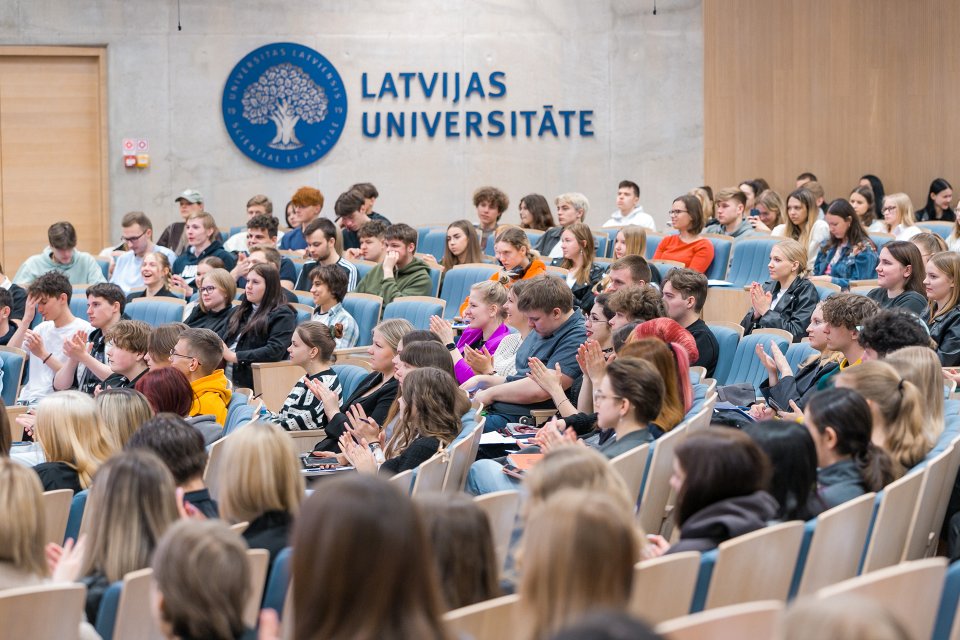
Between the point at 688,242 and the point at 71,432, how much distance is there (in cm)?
622

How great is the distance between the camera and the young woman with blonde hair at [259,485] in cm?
323

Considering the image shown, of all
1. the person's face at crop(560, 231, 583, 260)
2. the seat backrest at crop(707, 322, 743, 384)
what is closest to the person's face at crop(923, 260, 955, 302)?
the seat backrest at crop(707, 322, 743, 384)

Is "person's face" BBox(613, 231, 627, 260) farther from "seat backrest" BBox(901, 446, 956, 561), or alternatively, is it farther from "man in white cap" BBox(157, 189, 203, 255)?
"seat backrest" BBox(901, 446, 956, 561)

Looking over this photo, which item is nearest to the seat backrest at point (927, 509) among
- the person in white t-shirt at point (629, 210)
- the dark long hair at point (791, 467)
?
the dark long hair at point (791, 467)

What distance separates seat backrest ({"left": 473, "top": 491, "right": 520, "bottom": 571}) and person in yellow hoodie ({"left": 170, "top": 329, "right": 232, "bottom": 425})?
214 centimetres

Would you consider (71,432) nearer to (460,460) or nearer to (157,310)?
(460,460)

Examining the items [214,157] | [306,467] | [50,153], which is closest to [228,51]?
[214,157]

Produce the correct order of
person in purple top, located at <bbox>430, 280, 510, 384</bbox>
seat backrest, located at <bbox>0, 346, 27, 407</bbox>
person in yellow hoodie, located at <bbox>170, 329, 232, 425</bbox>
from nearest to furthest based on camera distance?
person in yellow hoodie, located at <bbox>170, 329, 232, 425</bbox>
person in purple top, located at <bbox>430, 280, 510, 384</bbox>
seat backrest, located at <bbox>0, 346, 27, 407</bbox>

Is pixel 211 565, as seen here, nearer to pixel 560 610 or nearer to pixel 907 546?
Result: pixel 560 610

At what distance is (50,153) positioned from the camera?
517 inches

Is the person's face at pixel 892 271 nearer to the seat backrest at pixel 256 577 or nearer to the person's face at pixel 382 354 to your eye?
the person's face at pixel 382 354

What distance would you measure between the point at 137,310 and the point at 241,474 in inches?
204

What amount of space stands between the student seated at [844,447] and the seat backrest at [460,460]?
126cm

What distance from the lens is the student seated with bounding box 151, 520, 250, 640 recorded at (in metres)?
2.24
